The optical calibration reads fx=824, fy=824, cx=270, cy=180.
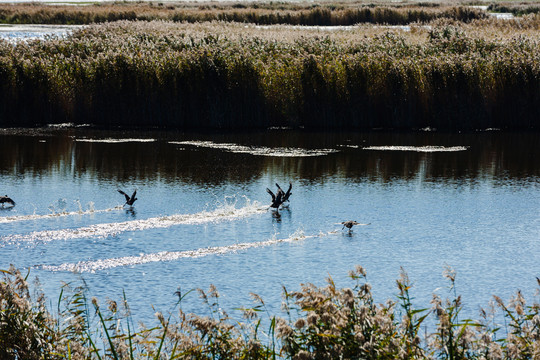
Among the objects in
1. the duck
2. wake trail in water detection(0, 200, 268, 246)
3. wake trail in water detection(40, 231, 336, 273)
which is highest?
the duck

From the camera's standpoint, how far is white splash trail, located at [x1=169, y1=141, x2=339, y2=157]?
926 inches


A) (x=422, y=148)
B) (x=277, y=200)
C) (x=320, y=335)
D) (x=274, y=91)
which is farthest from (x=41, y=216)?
(x=274, y=91)

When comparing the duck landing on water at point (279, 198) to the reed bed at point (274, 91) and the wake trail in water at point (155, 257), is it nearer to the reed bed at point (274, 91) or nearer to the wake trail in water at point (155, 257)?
the wake trail in water at point (155, 257)

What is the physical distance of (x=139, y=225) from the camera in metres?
15.5

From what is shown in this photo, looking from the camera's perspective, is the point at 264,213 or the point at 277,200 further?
the point at 277,200

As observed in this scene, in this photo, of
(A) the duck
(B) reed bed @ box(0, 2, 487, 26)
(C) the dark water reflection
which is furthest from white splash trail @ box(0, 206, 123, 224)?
(B) reed bed @ box(0, 2, 487, 26)

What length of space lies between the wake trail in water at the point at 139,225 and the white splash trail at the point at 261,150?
614 cm

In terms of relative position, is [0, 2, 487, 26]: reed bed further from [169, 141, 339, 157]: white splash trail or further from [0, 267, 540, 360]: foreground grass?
[0, 267, 540, 360]: foreground grass

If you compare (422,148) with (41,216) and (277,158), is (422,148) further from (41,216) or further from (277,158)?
(41,216)

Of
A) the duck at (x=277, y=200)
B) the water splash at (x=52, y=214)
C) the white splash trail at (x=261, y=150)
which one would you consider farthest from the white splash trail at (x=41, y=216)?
the white splash trail at (x=261, y=150)

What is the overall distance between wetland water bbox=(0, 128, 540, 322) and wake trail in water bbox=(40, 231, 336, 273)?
38 mm

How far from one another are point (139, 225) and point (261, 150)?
9.06 meters

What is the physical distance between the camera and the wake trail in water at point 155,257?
12659 millimetres

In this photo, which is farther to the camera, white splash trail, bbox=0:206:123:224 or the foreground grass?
white splash trail, bbox=0:206:123:224
